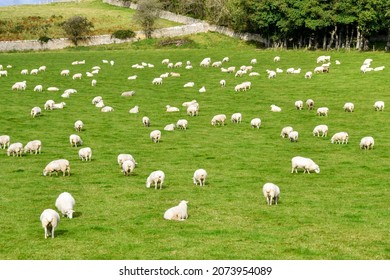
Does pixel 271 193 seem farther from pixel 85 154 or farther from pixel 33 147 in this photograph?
pixel 33 147

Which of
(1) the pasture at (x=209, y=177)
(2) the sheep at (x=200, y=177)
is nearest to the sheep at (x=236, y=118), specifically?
(1) the pasture at (x=209, y=177)

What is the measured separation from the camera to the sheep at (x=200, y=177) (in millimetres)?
27766

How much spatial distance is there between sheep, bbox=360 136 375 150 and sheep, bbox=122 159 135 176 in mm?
15346

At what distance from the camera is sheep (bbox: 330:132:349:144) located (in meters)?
38.1

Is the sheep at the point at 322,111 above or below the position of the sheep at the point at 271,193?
below

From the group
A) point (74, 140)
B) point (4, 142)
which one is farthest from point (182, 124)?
point (4, 142)

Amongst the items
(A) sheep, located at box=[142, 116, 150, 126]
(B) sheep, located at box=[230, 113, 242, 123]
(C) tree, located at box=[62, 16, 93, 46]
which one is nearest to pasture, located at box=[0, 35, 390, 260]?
(A) sheep, located at box=[142, 116, 150, 126]

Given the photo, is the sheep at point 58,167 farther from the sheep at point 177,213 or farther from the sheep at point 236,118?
the sheep at point 236,118

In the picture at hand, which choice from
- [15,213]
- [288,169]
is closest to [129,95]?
[288,169]

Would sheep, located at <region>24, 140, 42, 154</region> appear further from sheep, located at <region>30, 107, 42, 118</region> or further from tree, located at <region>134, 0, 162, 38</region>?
tree, located at <region>134, 0, 162, 38</region>

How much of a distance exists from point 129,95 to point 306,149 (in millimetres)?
26955

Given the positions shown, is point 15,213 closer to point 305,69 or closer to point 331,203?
point 331,203

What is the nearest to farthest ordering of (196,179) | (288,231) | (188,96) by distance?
(288,231) → (196,179) → (188,96)

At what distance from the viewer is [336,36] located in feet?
328
